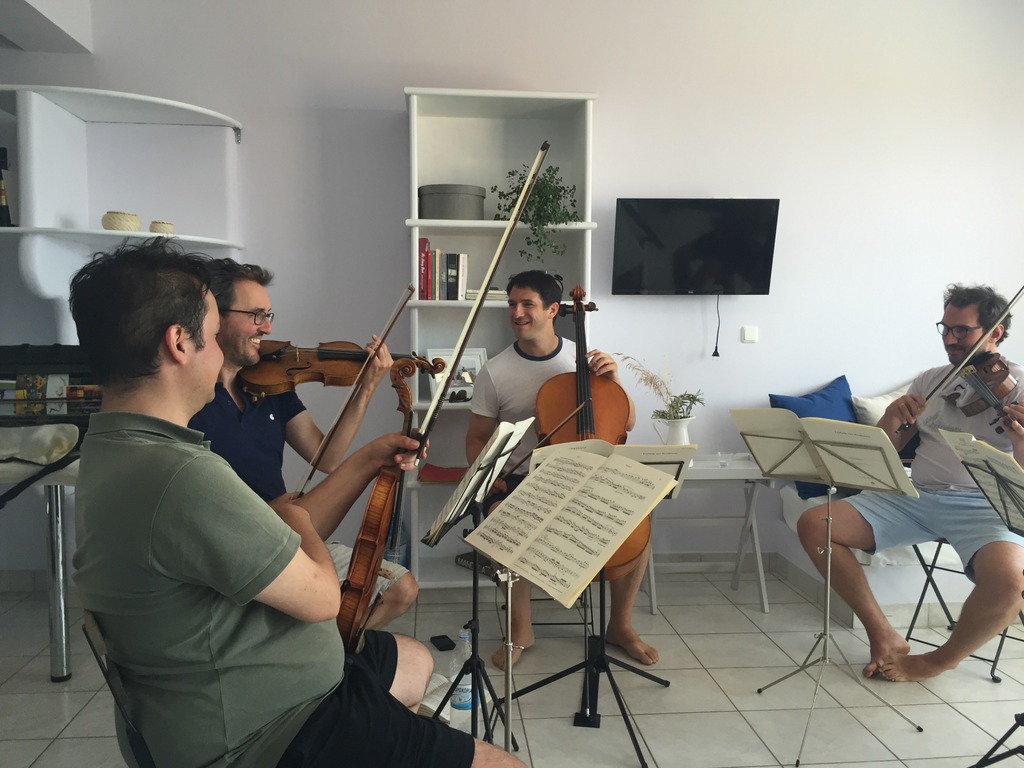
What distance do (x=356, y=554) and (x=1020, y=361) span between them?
3819 millimetres

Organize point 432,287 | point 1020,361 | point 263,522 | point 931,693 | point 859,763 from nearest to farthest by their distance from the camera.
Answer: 1. point 263,522
2. point 859,763
3. point 931,693
4. point 432,287
5. point 1020,361

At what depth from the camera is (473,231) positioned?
3551mm

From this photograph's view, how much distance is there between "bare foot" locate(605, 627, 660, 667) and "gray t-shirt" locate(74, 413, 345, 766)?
1791 mm

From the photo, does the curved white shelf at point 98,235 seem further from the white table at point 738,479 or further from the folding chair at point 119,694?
the white table at point 738,479

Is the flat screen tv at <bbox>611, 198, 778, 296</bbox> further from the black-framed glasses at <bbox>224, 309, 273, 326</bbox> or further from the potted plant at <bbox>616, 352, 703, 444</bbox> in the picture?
the black-framed glasses at <bbox>224, 309, 273, 326</bbox>

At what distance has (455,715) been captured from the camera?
7.34 ft

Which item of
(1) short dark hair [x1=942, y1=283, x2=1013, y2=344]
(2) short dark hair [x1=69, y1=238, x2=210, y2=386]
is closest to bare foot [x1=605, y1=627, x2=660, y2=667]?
(1) short dark hair [x1=942, y1=283, x2=1013, y2=344]

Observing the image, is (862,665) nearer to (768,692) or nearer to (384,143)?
(768,692)

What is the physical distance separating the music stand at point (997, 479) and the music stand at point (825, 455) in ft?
0.56

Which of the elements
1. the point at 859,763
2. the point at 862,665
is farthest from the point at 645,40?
the point at 859,763

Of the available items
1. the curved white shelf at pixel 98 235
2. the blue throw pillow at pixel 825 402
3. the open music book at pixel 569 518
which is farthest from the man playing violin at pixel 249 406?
the blue throw pillow at pixel 825 402

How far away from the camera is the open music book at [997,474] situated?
201cm

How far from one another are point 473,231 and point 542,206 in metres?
0.39

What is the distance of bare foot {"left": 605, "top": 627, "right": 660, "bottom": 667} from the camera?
109 inches
